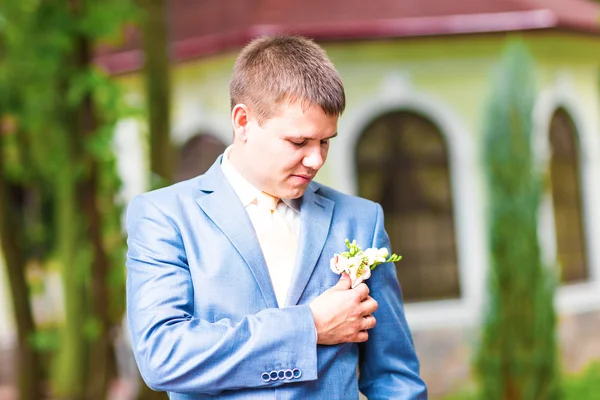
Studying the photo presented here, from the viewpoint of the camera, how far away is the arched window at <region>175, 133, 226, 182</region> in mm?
10836

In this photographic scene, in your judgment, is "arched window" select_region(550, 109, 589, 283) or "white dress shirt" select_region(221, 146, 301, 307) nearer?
"white dress shirt" select_region(221, 146, 301, 307)

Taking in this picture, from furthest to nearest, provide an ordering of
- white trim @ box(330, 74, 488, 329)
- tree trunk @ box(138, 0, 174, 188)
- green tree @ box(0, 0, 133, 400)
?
white trim @ box(330, 74, 488, 329) < green tree @ box(0, 0, 133, 400) < tree trunk @ box(138, 0, 174, 188)

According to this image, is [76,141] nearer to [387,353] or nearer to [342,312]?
[387,353]

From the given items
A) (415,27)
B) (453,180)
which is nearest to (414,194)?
(453,180)

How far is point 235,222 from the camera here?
2006 millimetres

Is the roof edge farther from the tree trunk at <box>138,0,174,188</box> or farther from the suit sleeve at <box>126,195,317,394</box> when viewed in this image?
the suit sleeve at <box>126,195,317,394</box>

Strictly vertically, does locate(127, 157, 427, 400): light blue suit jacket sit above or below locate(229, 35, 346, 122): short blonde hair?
below

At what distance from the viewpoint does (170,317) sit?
74.0 inches

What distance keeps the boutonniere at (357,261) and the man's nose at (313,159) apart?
0.21 m

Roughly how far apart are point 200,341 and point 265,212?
0.38 meters

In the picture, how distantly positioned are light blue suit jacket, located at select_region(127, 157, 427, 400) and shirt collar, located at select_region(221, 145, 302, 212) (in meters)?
0.02

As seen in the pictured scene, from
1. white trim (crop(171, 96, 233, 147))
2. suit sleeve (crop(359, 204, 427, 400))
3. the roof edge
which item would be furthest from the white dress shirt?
white trim (crop(171, 96, 233, 147))

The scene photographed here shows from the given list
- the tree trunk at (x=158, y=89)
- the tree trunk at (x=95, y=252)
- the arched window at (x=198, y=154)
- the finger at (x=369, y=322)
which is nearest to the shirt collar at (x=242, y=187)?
the finger at (x=369, y=322)

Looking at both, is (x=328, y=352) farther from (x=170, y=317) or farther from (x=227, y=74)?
(x=227, y=74)
